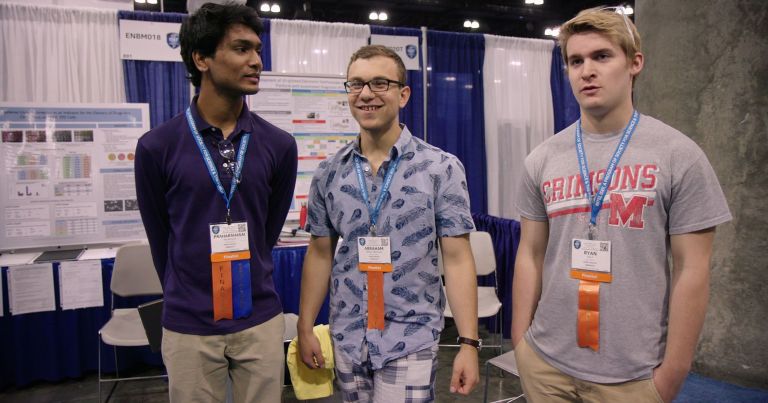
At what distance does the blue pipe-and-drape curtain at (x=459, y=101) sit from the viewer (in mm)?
5129

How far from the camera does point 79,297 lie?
11.2 ft

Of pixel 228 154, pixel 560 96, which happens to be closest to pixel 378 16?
pixel 560 96

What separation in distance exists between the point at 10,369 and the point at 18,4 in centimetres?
268

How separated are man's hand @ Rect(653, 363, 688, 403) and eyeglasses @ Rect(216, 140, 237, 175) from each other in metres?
1.20

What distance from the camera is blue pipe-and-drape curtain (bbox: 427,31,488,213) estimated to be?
5.13 m

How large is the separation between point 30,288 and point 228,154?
2.65 m

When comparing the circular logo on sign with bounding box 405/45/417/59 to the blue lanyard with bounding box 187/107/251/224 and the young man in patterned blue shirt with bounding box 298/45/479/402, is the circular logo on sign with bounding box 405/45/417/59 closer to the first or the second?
the young man in patterned blue shirt with bounding box 298/45/479/402

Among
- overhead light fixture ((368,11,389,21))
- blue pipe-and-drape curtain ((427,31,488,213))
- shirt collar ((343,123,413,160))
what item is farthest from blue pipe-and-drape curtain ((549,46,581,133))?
overhead light fixture ((368,11,389,21))

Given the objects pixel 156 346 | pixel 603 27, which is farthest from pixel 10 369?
pixel 603 27

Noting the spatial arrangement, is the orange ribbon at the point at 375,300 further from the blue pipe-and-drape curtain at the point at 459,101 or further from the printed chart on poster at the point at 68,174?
the blue pipe-and-drape curtain at the point at 459,101

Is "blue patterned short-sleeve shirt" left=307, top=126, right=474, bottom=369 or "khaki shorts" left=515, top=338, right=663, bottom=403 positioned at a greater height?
"blue patterned short-sleeve shirt" left=307, top=126, right=474, bottom=369

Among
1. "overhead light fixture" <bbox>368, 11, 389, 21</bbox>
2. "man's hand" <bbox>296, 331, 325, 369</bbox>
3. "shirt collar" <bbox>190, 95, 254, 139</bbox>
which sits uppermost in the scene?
"overhead light fixture" <bbox>368, 11, 389, 21</bbox>

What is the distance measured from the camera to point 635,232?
1244 millimetres

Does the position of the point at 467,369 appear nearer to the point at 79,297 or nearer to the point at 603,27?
the point at 603,27
